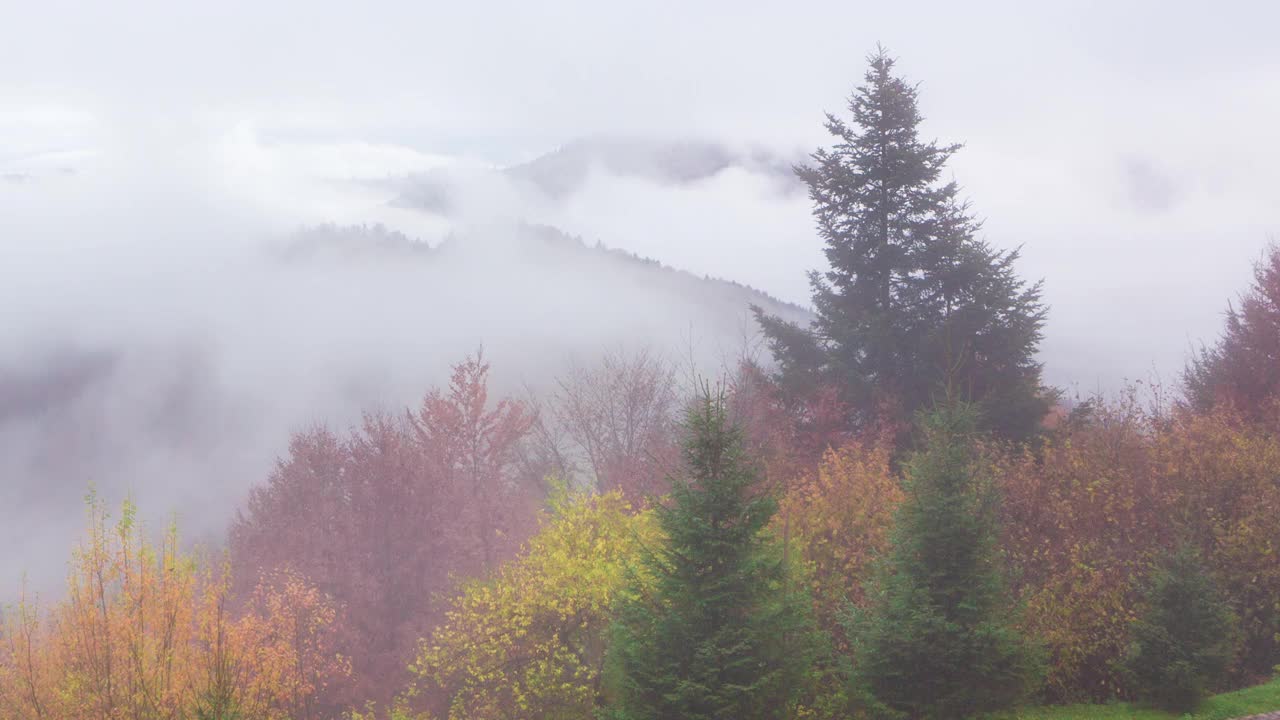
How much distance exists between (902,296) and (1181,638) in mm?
17729

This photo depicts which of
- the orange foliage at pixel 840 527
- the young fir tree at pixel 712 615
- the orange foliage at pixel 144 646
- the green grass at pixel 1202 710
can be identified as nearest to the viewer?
the young fir tree at pixel 712 615

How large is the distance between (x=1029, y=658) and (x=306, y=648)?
77.0 ft

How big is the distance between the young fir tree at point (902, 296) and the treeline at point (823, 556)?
0.39 ft

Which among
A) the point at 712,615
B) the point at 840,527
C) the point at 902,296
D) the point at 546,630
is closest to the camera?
the point at 712,615

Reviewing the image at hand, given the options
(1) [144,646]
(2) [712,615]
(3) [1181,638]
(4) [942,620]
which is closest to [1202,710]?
(3) [1181,638]

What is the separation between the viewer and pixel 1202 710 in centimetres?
1955

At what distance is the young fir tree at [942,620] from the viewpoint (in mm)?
19266

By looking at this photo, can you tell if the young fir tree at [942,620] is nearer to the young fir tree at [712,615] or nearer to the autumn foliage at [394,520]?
the young fir tree at [712,615]

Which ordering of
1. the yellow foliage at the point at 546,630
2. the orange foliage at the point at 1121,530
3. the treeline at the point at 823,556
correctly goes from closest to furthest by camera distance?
the treeline at the point at 823,556
the orange foliage at the point at 1121,530
the yellow foliage at the point at 546,630

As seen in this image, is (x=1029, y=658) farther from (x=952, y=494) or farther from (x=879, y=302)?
(x=879, y=302)

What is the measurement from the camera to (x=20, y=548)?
589 ft

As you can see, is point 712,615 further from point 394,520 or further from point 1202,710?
point 394,520

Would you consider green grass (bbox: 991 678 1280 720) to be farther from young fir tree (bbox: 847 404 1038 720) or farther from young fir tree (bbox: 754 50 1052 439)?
young fir tree (bbox: 754 50 1052 439)

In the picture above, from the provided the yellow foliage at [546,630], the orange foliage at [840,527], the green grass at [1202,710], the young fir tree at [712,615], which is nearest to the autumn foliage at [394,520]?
the yellow foliage at [546,630]
